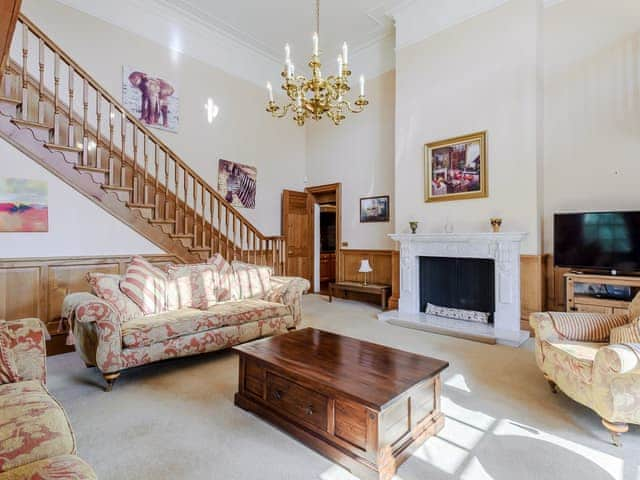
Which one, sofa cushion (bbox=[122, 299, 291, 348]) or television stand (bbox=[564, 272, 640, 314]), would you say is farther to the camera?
television stand (bbox=[564, 272, 640, 314])

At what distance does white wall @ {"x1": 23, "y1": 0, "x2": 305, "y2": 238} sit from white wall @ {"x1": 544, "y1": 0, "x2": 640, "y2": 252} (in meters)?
4.93

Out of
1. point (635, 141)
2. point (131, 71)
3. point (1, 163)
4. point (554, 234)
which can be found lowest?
point (554, 234)

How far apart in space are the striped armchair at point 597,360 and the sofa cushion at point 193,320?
8.67 feet

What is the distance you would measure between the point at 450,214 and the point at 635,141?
2298mm

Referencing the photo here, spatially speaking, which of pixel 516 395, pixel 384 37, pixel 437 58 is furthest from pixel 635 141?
pixel 384 37

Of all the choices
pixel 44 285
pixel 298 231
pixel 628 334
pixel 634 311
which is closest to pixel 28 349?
pixel 44 285

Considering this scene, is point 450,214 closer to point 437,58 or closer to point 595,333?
point 437,58

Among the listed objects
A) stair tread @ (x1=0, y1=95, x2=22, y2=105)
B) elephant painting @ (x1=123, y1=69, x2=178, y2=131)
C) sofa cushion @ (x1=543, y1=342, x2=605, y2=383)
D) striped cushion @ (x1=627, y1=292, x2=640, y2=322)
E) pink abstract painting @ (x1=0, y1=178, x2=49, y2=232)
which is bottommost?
sofa cushion @ (x1=543, y1=342, x2=605, y2=383)

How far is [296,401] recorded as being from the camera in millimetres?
2117

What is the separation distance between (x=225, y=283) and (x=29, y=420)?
111 inches

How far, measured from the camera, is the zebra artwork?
21.2 ft

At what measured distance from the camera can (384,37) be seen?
6.52 m

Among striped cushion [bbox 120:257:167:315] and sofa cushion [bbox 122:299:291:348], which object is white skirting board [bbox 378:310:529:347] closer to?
sofa cushion [bbox 122:299:291:348]

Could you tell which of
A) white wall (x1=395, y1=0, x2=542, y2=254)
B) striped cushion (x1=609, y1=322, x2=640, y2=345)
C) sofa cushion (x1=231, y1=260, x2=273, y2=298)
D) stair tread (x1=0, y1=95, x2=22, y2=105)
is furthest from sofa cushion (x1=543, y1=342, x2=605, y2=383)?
stair tread (x1=0, y1=95, x2=22, y2=105)
